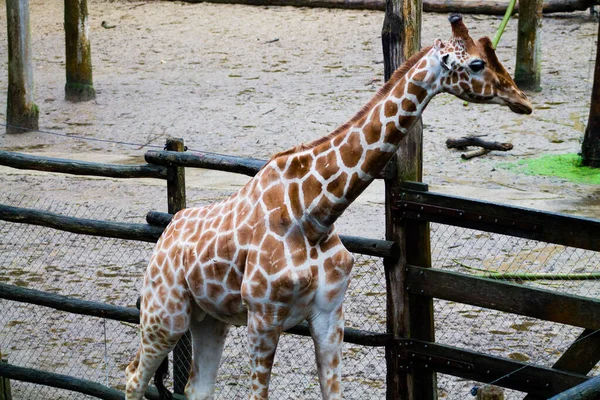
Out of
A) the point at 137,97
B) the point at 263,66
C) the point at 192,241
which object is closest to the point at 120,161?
the point at 137,97

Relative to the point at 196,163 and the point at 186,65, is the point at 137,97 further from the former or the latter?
the point at 196,163

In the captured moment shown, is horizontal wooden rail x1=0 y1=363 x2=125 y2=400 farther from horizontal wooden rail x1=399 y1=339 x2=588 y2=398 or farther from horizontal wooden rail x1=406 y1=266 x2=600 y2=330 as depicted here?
horizontal wooden rail x1=406 y1=266 x2=600 y2=330

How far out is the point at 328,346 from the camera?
153 inches

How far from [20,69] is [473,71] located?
10.2 metres

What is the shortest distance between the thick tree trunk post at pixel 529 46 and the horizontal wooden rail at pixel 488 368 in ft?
29.4

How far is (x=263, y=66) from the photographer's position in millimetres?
15031

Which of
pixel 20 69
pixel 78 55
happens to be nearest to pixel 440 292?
pixel 20 69

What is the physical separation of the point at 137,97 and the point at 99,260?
6331 millimetres

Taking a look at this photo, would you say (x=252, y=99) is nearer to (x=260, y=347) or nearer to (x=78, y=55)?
(x=78, y=55)

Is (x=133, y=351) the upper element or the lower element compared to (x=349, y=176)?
lower

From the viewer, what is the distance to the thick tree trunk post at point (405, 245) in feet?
15.4

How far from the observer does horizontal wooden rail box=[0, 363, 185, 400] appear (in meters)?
5.22

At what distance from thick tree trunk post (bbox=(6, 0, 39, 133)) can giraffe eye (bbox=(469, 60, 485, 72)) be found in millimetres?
10075

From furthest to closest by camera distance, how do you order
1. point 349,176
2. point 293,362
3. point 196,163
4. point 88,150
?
point 88,150 < point 293,362 < point 196,163 < point 349,176
